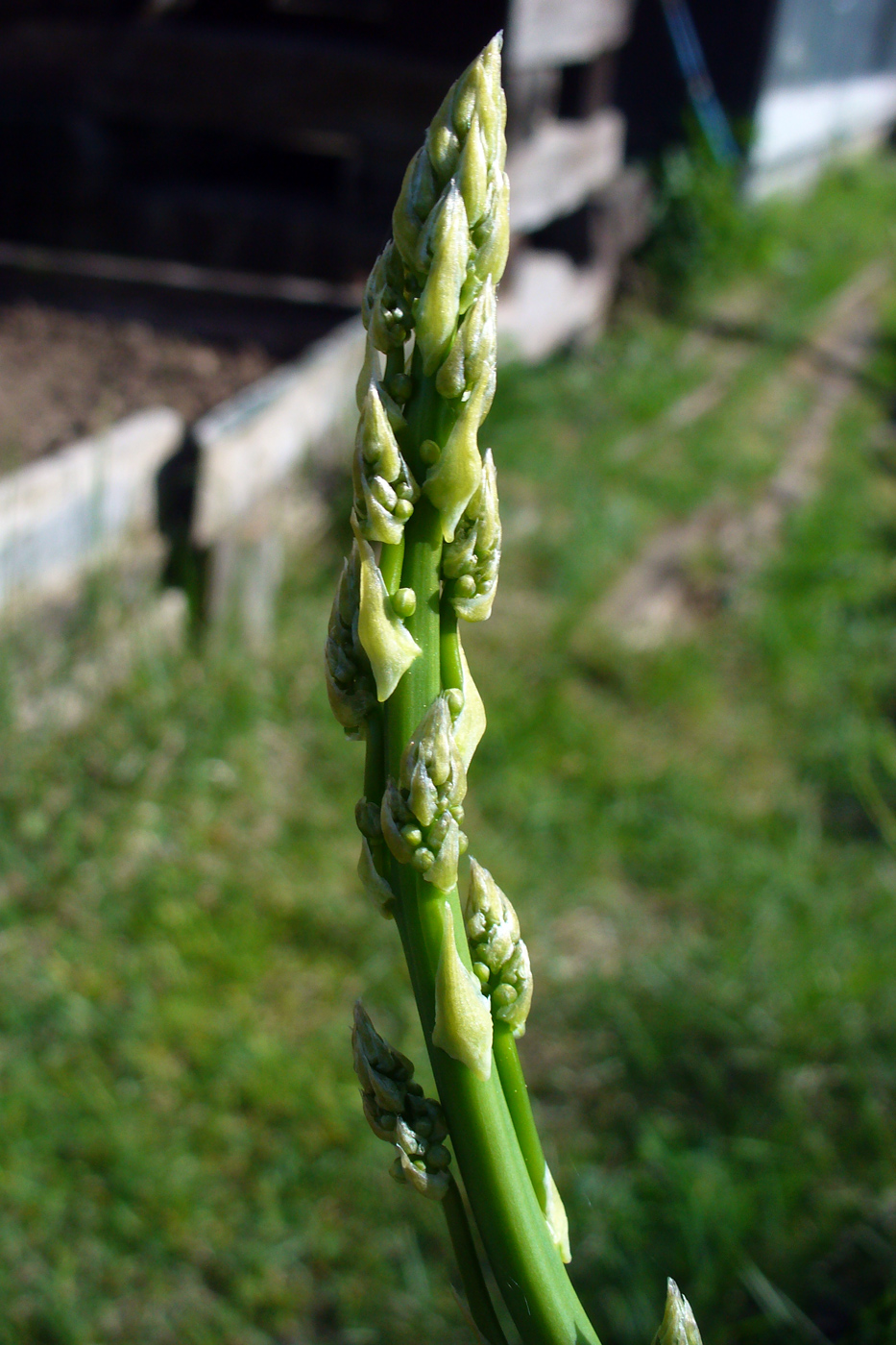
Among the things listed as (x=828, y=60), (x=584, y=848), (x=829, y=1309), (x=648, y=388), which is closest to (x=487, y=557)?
(x=829, y=1309)

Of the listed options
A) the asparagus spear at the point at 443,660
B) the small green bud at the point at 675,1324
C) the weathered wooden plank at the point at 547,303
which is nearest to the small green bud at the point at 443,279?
the asparagus spear at the point at 443,660

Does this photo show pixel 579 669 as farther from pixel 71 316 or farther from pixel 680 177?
pixel 680 177

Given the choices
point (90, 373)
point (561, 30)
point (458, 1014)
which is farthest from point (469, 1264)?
point (561, 30)

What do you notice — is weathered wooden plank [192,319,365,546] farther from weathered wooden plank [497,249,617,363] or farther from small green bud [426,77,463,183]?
small green bud [426,77,463,183]

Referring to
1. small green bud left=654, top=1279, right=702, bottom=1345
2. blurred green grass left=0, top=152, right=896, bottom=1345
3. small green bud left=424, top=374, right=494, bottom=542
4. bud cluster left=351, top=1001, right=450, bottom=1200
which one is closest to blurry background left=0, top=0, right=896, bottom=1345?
blurred green grass left=0, top=152, right=896, bottom=1345

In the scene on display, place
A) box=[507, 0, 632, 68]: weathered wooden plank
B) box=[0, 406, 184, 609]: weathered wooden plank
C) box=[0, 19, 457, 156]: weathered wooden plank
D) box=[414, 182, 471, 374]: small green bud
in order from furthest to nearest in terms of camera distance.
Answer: box=[0, 19, 457, 156]: weathered wooden plank < box=[507, 0, 632, 68]: weathered wooden plank < box=[0, 406, 184, 609]: weathered wooden plank < box=[414, 182, 471, 374]: small green bud
